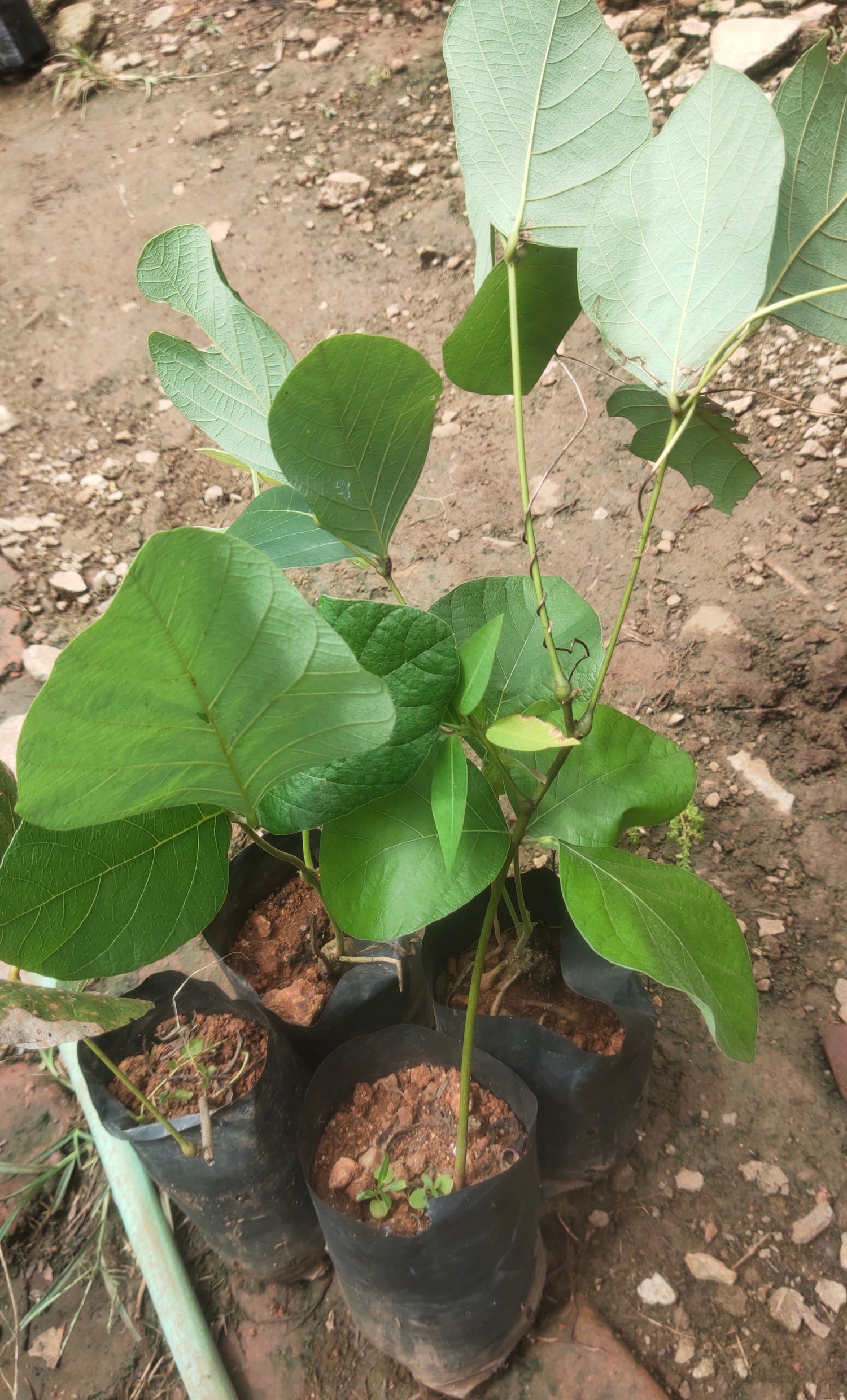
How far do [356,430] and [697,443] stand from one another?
37cm

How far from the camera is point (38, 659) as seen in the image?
1.97 metres

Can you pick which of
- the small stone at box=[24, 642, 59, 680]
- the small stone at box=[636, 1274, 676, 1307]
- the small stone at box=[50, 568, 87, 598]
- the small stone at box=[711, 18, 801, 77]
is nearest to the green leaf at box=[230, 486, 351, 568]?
the small stone at box=[636, 1274, 676, 1307]

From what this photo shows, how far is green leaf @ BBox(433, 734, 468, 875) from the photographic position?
59 cm

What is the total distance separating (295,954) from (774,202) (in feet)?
3.39

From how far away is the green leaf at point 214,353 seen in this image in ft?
2.38

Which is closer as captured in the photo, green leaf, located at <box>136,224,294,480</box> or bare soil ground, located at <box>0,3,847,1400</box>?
green leaf, located at <box>136,224,294,480</box>

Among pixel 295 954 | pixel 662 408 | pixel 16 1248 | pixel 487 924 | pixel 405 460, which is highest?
pixel 405 460

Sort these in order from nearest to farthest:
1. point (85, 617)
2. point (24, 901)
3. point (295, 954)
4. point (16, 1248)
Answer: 1. point (24, 901)
2. point (295, 954)
3. point (16, 1248)
4. point (85, 617)

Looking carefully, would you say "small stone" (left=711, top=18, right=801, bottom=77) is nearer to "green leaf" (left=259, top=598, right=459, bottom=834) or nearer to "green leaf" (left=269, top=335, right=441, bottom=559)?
"green leaf" (left=269, top=335, right=441, bottom=559)

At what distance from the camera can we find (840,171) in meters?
0.63

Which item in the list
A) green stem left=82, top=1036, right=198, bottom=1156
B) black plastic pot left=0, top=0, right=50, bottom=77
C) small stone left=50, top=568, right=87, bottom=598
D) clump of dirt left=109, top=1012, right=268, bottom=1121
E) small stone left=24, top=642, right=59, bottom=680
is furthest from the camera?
black plastic pot left=0, top=0, right=50, bottom=77

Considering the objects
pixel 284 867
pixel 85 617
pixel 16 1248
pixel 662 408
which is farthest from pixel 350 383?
pixel 85 617

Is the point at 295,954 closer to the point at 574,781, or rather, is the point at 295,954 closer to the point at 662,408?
the point at 574,781

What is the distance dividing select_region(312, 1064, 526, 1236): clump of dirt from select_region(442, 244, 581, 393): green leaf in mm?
804
